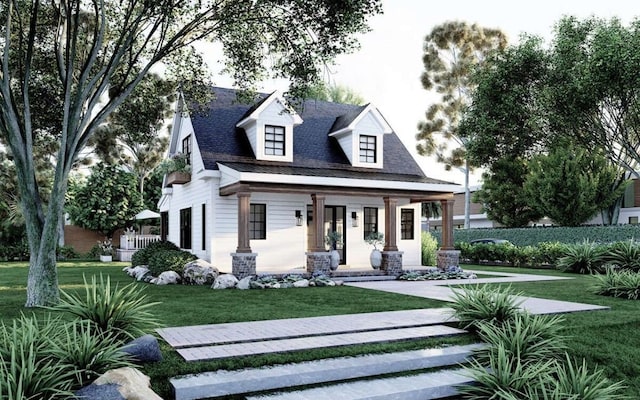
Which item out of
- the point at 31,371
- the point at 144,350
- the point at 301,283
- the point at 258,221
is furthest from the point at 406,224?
the point at 31,371

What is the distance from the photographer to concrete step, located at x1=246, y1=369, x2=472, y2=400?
5.67m

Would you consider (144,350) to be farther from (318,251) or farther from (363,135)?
(363,135)

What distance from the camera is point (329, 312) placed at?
9703 mm

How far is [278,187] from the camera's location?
16.1m

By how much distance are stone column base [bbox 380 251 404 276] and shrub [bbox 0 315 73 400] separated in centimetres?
1262

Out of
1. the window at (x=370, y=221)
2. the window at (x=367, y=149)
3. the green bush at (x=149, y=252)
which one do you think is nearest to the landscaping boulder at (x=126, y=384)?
the green bush at (x=149, y=252)

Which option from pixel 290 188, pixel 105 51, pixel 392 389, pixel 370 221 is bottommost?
pixel 392 389

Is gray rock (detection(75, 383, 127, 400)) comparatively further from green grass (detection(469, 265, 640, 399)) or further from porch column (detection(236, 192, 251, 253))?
porch column (detection(236, 192, 251, 253))

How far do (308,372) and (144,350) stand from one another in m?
1.89

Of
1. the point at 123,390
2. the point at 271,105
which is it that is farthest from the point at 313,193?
the point at 123,390

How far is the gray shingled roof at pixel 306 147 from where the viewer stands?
17.8 metres

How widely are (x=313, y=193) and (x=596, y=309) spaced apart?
8.80m

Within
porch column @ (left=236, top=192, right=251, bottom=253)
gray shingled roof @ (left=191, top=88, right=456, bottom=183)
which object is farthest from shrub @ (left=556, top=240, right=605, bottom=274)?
porch column @ (left=236, top=192, right=251, bottom=253)

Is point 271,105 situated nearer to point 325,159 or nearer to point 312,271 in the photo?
point 325,159
